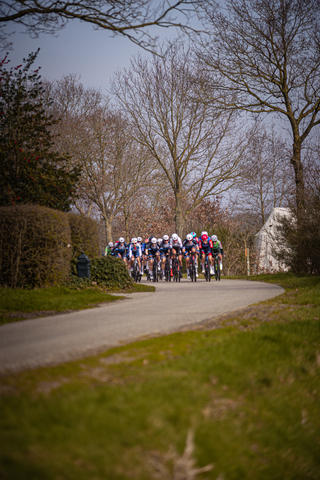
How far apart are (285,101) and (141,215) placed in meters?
27.8

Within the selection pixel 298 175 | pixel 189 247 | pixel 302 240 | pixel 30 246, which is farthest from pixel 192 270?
pixel 30 246

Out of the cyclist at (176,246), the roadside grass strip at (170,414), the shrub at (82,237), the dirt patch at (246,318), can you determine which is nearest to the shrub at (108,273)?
the shrub at (82,237)

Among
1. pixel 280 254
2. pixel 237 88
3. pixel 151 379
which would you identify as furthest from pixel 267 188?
pixel 151 379

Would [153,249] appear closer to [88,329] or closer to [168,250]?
[168,250]

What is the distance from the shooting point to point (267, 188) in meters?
43.6

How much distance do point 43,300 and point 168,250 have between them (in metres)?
12.5

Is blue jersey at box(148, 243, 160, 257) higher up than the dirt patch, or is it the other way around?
blue jersey at box(148, 243, 160, 257)

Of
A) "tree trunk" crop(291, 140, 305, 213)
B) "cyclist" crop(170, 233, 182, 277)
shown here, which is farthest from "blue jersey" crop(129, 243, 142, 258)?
"tree trunk" crop(291, 140, 305, 213)

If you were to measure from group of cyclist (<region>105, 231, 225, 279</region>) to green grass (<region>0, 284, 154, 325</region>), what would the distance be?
962 centimetres

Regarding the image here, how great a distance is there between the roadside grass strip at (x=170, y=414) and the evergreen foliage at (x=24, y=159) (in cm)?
933

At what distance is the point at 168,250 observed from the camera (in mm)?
21484

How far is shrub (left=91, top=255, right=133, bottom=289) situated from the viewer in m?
13.5

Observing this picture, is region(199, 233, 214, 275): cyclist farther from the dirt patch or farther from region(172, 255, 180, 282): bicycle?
the dirt patch

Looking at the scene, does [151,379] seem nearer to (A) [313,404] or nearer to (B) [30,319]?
(A) [313,404]
